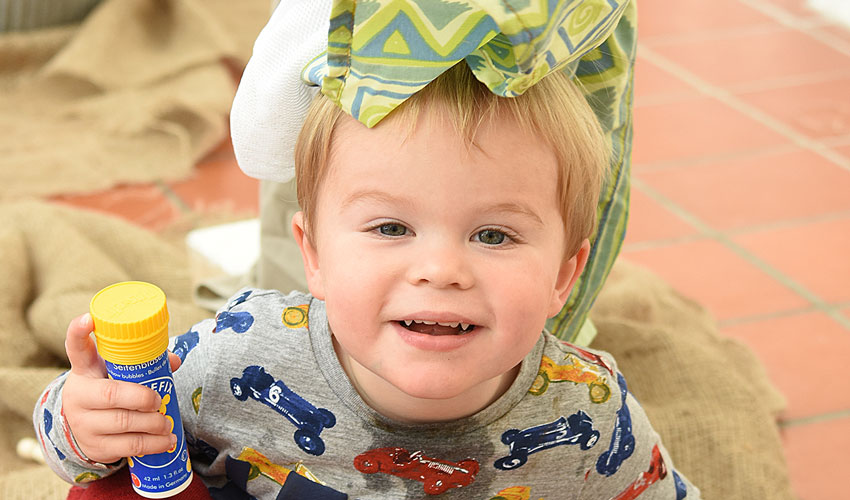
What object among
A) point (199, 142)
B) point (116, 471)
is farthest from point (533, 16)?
point (199, 142)

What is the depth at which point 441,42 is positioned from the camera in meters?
0.76

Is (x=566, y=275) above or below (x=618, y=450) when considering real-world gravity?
above

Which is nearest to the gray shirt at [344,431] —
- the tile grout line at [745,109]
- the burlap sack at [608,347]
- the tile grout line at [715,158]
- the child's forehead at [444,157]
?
the child's forehead at [444,157]

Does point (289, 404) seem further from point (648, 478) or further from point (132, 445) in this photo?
point (648, 478)

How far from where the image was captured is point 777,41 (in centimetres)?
308

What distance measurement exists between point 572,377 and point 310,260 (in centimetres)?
27

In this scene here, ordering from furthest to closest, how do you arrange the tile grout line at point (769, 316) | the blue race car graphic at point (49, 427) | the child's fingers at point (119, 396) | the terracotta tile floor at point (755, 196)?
the tile grout line at point (769, 316)
the terracotta tile floor at point (755, 196)
the blue race car graphic at point (49, 427)
the child's fingers at point (119, 396)

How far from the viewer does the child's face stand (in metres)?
0.81

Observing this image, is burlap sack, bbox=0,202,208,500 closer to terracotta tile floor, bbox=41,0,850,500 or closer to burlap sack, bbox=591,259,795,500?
terracotta tile floor, bbox=41,0,850,500

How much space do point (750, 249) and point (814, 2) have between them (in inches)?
61.6

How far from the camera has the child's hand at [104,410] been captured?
2.76 feet

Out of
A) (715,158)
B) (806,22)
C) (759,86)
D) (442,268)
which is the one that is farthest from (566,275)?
(806,22)

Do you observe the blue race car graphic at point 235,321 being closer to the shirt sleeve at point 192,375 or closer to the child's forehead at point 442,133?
the shirt sleeve at point 192,375

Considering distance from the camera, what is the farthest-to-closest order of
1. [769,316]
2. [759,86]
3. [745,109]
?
[759,86] < [745,109] < [769,316]
